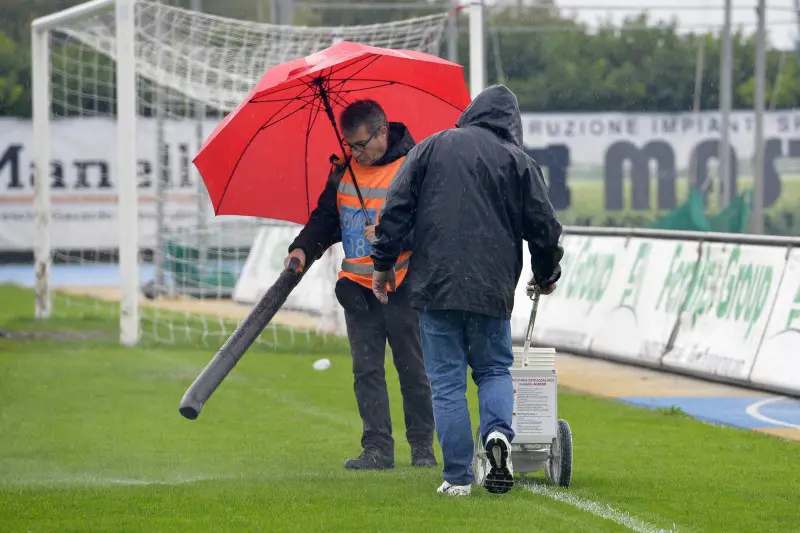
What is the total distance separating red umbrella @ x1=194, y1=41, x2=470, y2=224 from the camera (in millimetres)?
8648

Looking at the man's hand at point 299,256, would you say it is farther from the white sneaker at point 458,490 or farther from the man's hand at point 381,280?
the white sneaker at point 458,490

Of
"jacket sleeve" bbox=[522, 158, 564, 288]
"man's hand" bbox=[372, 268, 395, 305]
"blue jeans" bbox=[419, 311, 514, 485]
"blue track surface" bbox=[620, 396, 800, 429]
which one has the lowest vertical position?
"blue track surface" bbox=[620, 396, 800, 429]

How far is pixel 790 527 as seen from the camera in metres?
6.64

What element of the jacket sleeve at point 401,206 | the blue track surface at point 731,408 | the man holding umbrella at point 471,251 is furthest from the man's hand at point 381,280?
the blue track surface at point 731,408

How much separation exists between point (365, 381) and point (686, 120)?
3023 cm

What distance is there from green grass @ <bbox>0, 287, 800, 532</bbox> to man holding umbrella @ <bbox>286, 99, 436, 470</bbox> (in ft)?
0.79

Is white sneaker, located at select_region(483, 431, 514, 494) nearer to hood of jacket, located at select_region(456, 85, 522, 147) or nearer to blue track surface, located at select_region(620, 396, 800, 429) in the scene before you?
hood of jacket, located at select_region(456, 85, 522, 147)

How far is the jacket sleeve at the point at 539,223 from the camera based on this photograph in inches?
275

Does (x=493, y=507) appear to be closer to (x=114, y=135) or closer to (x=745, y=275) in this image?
(x=745, y=275)

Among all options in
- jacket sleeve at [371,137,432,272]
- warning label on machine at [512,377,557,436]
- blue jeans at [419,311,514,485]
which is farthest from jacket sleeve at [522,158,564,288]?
warning label on machine at [512,377,557,436]

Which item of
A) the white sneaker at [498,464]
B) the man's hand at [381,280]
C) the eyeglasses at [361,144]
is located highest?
the eyeglasses at [361,144]

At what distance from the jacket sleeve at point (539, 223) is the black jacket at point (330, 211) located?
1.24 meters

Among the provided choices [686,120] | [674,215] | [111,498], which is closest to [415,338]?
[111,498]

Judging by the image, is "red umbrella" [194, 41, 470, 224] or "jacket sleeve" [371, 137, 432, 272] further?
"red umbrella" [194, 41, 470, 224]
